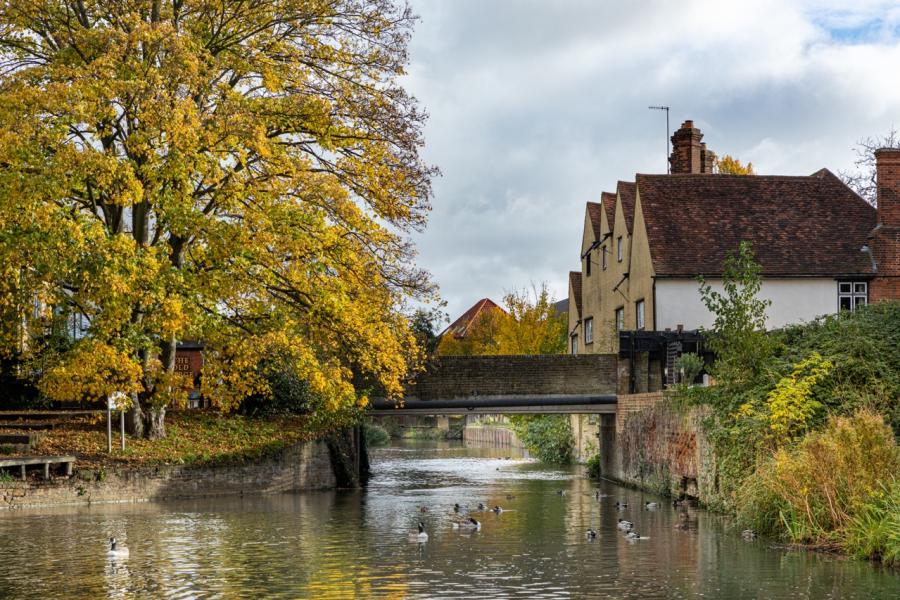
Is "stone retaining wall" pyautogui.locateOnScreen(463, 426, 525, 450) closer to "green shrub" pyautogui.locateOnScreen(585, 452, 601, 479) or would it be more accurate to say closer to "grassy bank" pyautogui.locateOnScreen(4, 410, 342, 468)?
"green shrub" pyautogui.locateOnScreen(585, 452, 601, 479)

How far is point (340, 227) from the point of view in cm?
3142

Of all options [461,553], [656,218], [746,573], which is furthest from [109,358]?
[656,218]

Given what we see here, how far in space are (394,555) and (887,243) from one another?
28518 mm

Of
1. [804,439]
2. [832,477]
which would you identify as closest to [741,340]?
[804,439]

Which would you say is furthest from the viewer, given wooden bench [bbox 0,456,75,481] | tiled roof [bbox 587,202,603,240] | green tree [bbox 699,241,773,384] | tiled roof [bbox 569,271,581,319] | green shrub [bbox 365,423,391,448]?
green shrub [bbox 365,423,391,448]

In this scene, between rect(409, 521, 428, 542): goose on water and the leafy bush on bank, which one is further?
rect(409, 521, 428, 542): goose on water

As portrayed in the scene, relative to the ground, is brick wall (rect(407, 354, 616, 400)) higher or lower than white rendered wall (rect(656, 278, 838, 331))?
lower

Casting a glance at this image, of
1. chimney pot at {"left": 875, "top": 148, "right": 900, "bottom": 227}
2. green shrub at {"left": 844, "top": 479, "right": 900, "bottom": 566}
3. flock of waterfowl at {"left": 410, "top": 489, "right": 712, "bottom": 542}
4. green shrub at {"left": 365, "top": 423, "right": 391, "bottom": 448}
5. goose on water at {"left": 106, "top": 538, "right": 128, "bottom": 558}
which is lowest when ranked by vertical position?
green shrub at {"left": 365, "top": 423, "right": 391, "bottom": 448}

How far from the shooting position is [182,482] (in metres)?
30.5

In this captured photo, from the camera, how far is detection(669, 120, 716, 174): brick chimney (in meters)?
49.4

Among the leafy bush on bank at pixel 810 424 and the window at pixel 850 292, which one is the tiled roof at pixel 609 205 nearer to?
the window at pixel 850 292

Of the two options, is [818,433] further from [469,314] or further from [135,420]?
[469,314]

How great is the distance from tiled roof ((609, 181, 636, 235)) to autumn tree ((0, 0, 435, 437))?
14.3 m

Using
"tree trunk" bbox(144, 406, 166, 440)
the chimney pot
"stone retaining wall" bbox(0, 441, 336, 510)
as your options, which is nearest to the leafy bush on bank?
"stone retaining wall" bbox(0, 441, 336, 510)
